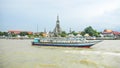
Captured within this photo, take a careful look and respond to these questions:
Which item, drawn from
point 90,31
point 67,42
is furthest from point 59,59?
point 90,31

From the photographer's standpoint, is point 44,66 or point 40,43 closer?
point 44,66

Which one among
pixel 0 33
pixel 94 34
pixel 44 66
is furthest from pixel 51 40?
pixel 0 33

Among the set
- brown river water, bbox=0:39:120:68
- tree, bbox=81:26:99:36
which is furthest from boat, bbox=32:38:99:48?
tree, bbox=81:26:99:36

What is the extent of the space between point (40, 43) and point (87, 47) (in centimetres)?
1256

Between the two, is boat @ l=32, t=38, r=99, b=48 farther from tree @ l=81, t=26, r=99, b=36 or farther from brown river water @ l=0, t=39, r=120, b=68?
tree @ l=81, t=26, r=99, b=36

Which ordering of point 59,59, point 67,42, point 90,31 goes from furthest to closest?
1. point 90,31
2. point 67,42
3. point 59,59

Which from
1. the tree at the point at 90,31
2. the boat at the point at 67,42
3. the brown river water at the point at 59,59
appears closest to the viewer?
the brown river water at the point at 59,59

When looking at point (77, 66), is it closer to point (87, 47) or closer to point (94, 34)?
point (87, 47)

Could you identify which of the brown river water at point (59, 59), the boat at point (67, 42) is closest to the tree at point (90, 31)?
the boat at point (67, 42)

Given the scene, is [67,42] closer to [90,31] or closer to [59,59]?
[59,59]

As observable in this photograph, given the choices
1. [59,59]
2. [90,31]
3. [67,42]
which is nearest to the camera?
[59,59]

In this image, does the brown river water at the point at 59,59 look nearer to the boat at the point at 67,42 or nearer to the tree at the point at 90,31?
the boat at the point at 67,42

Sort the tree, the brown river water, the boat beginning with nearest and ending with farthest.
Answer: the brown river water → the boat → the tree

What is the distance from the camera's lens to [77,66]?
52.0 ft
